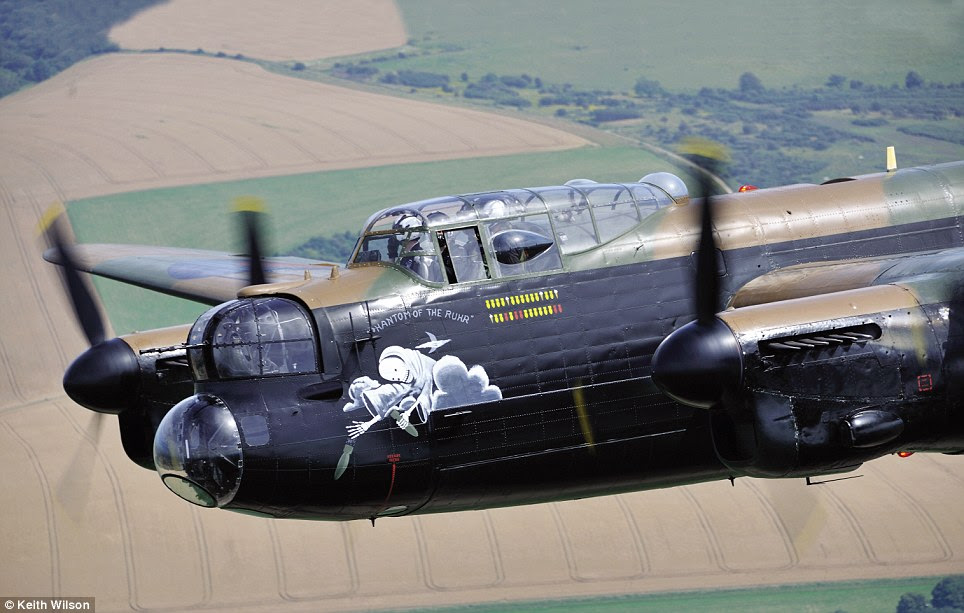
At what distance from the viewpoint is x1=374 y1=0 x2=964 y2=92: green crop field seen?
388 feet

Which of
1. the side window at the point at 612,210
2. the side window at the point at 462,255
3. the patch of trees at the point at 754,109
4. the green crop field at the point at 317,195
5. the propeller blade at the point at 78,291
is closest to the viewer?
the side window at the point at 462,255

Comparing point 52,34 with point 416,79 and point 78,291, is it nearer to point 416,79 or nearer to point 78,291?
point 416,79

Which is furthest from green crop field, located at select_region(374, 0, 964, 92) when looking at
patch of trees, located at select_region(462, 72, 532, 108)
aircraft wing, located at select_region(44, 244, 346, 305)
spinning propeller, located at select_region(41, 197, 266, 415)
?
spinning propeller, located at select_region(41, 197, 266, 415)

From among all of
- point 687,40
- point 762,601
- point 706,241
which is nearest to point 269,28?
point 687,40

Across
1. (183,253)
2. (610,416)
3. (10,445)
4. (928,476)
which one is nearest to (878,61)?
(928,476)

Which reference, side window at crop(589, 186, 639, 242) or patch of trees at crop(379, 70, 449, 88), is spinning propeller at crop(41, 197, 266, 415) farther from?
patch of trees at crop(379, 70, 449, 88)

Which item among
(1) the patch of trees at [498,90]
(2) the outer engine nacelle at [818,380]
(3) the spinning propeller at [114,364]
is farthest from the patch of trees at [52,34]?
(2) the outer engine nacelle at [818,380]

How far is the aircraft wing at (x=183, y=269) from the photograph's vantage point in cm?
3103

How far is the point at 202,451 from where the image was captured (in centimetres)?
2100

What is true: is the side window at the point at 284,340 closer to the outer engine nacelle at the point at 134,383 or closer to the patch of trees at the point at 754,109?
the outer engine nacelle at the point at 134,383

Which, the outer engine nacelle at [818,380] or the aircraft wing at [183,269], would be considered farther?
the aircraft wing at [183,269]

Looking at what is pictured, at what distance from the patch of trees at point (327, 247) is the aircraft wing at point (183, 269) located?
63342 mm

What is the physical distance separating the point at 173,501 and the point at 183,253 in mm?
23586

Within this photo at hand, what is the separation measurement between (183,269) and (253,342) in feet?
39.2
